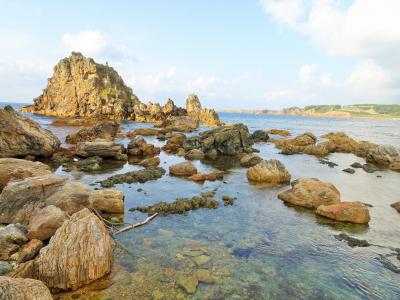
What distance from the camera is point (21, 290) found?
24.6 feet

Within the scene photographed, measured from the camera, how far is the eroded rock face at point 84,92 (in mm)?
119250

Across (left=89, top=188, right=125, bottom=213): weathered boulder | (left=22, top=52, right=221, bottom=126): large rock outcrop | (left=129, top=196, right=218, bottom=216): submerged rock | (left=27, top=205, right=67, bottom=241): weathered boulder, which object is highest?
(left=22, top=52, right=221, bottom=126): large rock outcrop

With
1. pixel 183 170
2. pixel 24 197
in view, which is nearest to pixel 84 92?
pixel 183 170

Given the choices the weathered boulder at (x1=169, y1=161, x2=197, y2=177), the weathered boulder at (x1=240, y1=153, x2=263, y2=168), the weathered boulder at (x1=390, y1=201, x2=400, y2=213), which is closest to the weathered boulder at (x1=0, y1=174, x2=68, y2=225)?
the weathered boulder at (x1=169, y1=161, x2=197, y2=177)

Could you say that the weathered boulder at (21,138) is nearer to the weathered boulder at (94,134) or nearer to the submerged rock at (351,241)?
the weathered boulder at (94,134)

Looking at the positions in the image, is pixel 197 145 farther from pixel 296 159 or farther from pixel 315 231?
pixel 315 231

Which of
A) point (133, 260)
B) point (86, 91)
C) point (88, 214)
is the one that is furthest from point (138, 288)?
point (86, 91)

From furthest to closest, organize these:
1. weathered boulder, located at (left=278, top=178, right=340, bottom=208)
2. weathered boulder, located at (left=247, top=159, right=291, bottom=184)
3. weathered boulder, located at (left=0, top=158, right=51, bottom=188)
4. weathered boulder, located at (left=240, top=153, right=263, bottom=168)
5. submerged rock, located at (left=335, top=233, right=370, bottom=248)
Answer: weathered boulder, located at (left=240, top=153, right=263, bottom=168) < weathered boulder, located at (left=247, top=159, right=291, bottom=184) < weathered boulder, located at (left=278, top=178, right=340, bottom=208) < weathered boulder, located at (left=0, top=158, right=51, bottom=188) < submerged rock, located at (left=335, top=233, right=370, bottom=248)

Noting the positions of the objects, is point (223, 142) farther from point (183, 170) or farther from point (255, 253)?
point (255, 253)

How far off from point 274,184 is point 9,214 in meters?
17.8

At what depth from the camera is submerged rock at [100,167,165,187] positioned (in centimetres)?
2301

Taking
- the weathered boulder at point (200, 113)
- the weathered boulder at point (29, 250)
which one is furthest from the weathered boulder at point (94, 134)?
the weathered boulder at point (200, 113)

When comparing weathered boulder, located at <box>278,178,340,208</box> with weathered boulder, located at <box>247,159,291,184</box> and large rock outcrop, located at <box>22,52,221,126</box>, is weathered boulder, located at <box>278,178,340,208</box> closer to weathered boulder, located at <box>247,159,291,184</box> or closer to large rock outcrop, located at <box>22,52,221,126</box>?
weathered boulder, located at <box>247,159,291,184</box>

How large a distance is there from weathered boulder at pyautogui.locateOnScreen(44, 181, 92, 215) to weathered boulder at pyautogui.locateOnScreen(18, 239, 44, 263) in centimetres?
302
